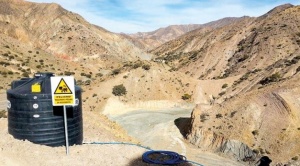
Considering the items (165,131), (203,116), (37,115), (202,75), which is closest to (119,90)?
(165,131)

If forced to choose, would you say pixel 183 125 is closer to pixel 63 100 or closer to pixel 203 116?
pixel 203 116

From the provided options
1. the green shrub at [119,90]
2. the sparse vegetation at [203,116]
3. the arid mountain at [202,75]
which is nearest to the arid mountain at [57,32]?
the arid mountain at [202,75]

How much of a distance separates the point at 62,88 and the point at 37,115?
1.30 meters

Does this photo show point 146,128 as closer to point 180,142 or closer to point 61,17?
point 180,142

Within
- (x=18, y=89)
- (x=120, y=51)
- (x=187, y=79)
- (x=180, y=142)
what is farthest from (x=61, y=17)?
(x=18, y=89)

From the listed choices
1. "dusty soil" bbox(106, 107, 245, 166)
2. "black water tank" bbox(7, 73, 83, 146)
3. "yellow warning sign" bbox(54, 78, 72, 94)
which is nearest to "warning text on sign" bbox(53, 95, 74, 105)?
"yellow warning sign" bbox(54, 78, 72, 94)

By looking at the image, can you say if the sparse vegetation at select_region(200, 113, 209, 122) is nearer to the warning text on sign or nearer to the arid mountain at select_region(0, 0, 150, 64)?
the warning text on sign

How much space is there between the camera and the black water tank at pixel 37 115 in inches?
400

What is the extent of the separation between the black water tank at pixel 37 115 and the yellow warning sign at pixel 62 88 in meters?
0.61

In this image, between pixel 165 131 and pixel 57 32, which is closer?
pixel 165 131

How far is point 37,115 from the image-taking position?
→ 10148 millimetres

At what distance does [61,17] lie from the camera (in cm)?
9750

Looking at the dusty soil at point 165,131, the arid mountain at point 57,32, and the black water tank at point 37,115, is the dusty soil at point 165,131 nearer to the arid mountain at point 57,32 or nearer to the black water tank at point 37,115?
the black water tank at point 37,115

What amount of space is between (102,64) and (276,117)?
61.4 metres
